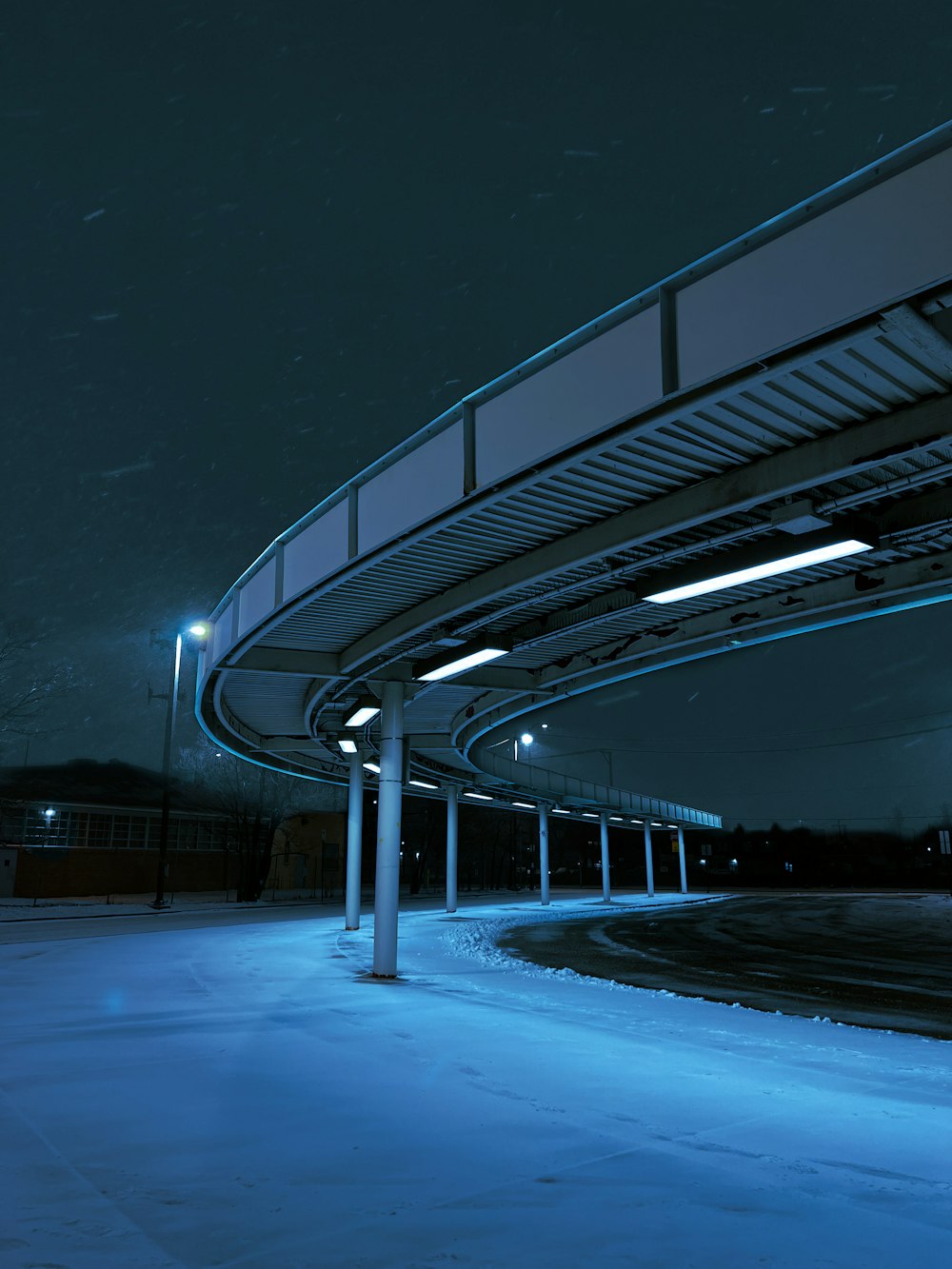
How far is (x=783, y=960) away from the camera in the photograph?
763 inches

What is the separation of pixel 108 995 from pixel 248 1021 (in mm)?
2954

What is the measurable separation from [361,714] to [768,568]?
10809mm

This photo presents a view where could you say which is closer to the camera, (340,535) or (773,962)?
(340,535)

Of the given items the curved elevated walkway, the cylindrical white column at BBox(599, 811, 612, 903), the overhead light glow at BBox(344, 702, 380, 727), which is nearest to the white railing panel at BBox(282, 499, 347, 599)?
the curved elevated walkway

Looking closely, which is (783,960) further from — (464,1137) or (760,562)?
(464,1137)

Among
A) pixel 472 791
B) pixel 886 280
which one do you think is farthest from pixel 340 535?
pixel 472 791

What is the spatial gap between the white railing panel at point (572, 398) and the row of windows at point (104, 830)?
175 ft

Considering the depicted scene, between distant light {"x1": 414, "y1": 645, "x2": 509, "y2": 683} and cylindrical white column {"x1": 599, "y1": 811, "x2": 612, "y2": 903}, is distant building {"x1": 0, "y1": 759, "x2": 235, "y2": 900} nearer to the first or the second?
cylindrical white column {"x1": 599, "y1": 811, "x2": 612, "y2": 903}

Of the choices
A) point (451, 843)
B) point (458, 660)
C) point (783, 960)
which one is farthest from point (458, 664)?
point (451, 843)

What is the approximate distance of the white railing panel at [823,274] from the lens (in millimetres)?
5621

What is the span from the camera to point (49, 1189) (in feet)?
16.3

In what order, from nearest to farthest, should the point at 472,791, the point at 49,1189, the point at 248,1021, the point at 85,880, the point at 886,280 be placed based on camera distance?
the point at 49,1189
the point at 886,280
the point at 248,1021
the point at 472,791
the point at 85,880

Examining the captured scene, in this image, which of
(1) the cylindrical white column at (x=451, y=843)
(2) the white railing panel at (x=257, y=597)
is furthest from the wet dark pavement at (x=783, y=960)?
(2) the white railing panel at (x=257, y=597)

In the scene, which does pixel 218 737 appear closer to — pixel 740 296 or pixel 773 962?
pixel 773 962
